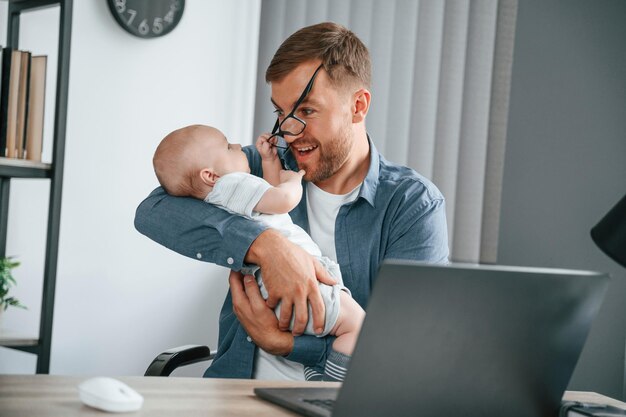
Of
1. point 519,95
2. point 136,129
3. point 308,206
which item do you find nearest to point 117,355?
point 136,129

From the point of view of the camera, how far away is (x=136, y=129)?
2.94 m

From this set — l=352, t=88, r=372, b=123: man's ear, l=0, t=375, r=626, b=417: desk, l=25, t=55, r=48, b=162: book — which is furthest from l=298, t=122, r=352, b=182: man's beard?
l=25, t=55, r=48, b=162: book

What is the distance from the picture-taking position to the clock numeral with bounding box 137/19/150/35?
2.89 metres

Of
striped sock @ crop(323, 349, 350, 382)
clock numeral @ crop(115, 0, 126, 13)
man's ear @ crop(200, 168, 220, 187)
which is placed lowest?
striped sock @ crop(323, 349, 350, 382)

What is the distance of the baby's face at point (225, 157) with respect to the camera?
6.02ft

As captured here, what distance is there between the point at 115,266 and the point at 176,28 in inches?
37.2

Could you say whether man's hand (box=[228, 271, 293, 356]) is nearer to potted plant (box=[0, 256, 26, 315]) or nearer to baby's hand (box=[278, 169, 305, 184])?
baby's hand (box=[278, 169, 305, 184])

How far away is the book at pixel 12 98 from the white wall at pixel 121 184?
324 millimetres

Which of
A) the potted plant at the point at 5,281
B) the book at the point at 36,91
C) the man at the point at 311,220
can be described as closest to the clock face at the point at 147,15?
the book at the point at 36,91

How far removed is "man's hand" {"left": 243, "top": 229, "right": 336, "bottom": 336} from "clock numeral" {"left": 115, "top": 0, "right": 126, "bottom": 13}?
158cm

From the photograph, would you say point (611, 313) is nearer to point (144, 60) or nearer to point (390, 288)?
point (144, 60)

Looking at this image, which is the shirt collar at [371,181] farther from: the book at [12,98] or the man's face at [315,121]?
the book at [12,98]

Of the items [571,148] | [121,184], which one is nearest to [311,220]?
[121,184]

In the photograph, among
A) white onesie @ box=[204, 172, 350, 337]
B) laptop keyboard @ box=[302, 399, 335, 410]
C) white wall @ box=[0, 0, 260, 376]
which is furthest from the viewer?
white wall @ box=[0, 0, 260, 376]
